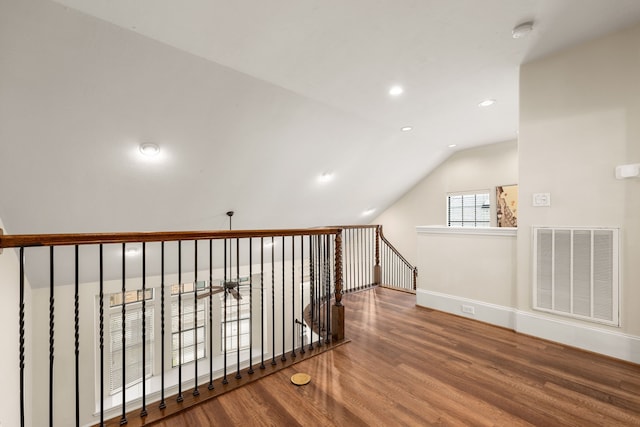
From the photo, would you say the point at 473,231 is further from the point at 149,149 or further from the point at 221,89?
the point at 149,149

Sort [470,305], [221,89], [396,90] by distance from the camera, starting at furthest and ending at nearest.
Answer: [396,90] → [470,305] → [221,89]

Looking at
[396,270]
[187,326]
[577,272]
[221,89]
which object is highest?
[221,89]

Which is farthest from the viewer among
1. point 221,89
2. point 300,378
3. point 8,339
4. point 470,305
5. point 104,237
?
point 470,305

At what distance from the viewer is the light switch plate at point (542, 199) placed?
284cm

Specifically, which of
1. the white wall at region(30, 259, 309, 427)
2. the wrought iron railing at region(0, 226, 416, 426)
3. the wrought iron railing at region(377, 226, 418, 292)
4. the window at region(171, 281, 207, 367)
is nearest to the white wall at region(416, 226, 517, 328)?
the wrought iron railing at region(0, 226, 416, 426)

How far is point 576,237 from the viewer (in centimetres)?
267

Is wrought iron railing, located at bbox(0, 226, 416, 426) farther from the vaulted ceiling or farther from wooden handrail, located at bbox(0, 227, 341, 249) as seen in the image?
the vaulted ceiling

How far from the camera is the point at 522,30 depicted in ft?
7.90

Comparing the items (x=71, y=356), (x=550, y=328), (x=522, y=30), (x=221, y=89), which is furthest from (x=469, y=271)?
(x=71, y=356)

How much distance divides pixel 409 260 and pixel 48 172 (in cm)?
710

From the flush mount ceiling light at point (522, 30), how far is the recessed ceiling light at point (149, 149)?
370cm

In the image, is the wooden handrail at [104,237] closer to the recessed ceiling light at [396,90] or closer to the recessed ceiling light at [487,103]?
the recessed ceiling light at [396,90]

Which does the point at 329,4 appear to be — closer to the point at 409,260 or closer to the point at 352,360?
the point at 352,360

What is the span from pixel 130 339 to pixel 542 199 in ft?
23.8
